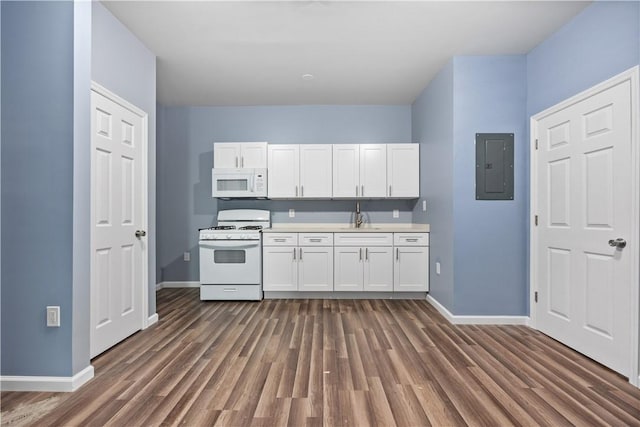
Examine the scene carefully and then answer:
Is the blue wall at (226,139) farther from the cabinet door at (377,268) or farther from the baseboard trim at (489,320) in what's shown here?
the baseboard trim at (489,320)

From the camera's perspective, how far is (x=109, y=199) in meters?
2.59

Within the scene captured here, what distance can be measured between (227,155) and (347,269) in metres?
2.22

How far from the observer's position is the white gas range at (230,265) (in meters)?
4.09

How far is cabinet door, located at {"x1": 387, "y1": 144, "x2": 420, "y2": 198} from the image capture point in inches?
176

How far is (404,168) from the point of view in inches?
176

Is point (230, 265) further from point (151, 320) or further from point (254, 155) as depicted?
point (254, 155)

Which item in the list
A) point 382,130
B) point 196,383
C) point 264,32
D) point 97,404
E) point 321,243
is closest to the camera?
point 97,404

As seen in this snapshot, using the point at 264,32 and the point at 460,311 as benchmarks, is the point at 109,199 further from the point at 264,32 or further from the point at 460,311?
the point at 460,311

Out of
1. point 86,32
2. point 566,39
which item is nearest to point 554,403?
point 566,39

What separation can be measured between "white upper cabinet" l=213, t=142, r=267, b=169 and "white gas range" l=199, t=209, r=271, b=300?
956 millimetres

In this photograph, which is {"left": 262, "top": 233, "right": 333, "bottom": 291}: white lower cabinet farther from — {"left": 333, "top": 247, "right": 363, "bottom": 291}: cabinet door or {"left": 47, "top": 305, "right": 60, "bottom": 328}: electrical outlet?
{"left": 47, "top": 305, "right": 60, "bottom": 328}: electrical outlet

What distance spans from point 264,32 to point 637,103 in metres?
2.73

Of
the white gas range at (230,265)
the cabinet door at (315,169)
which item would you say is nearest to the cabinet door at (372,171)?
the cabinet door at (315,169)

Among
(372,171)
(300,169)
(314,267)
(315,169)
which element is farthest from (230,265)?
(372,171)
